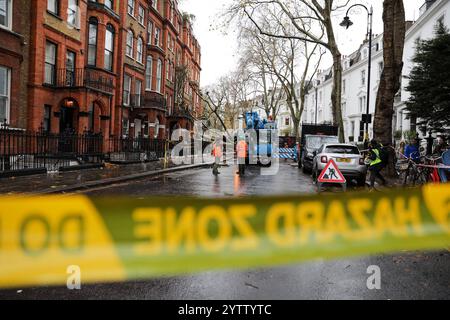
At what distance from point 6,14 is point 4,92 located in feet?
11.0

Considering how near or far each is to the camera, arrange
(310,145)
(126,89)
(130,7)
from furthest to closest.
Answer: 1. (126,89)
2. (130,7)
3. (310,145)

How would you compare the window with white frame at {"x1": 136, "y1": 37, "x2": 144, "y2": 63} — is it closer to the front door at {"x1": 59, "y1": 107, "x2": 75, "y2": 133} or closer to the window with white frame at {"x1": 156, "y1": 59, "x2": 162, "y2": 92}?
the window with white frame at {"x1": 156, "y1": 59, "x2": 162, "y2": 92}

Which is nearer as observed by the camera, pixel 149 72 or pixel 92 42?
pixel 92 42

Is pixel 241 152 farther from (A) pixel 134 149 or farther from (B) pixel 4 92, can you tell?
(B) pixel 4 92

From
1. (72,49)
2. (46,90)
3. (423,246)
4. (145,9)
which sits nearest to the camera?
(423,246)

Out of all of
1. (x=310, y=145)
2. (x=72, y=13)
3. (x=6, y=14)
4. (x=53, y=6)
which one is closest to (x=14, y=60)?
(x=6, y=14)

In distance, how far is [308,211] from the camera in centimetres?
336

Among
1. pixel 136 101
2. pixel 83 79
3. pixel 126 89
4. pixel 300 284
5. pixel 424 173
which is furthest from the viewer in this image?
pixel 136 101

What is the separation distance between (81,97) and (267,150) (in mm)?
13799

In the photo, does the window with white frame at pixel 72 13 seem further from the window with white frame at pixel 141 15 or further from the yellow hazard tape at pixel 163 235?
the yellow hazard tape at pixel 163 235

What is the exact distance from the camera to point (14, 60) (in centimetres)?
1584

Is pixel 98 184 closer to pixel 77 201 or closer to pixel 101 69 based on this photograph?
pixel 77 201
